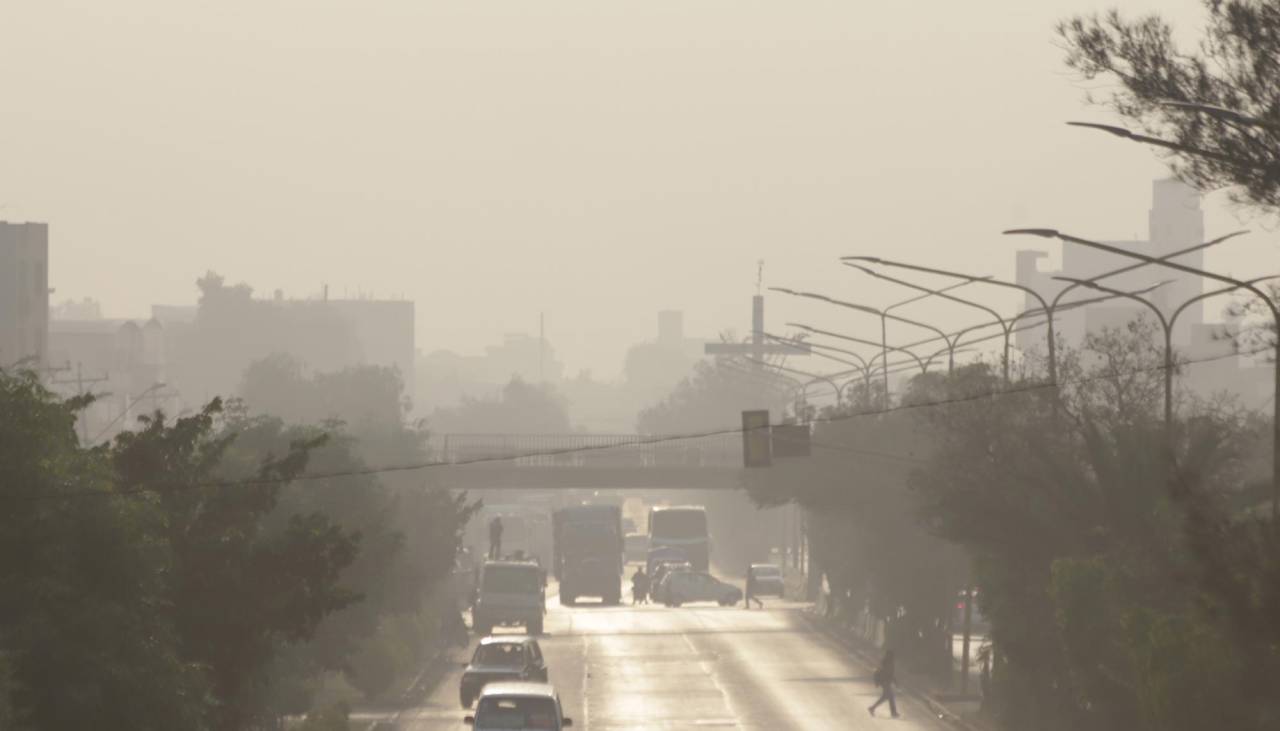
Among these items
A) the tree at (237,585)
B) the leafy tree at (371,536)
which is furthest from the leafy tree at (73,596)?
the leafy tree at (371,536)

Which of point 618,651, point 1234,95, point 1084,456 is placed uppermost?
point 1234,95

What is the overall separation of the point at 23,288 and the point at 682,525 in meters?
39.6

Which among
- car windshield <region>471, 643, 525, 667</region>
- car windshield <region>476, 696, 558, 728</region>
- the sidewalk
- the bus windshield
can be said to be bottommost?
the sidewalk

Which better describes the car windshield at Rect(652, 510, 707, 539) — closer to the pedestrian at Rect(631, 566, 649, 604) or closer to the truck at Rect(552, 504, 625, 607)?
the pedestrian at Rect(631, 566, 649, 604)

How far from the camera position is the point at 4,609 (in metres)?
24.6

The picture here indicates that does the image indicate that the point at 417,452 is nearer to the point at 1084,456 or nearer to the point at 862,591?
the point at 862,591

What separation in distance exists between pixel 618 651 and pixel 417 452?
10.3 meters

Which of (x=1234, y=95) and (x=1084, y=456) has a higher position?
(x=1234, y=95)

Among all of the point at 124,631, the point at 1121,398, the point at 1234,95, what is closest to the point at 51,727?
the point at 124,631

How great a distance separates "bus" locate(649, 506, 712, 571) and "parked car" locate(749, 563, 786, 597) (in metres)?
7.55

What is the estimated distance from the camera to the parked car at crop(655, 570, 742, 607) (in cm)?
10725

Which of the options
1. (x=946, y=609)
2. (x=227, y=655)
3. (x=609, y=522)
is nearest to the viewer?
(x=227, y=655)

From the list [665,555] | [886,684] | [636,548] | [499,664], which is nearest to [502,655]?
[499,664]

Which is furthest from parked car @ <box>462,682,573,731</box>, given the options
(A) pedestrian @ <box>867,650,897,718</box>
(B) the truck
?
(B) the truck
